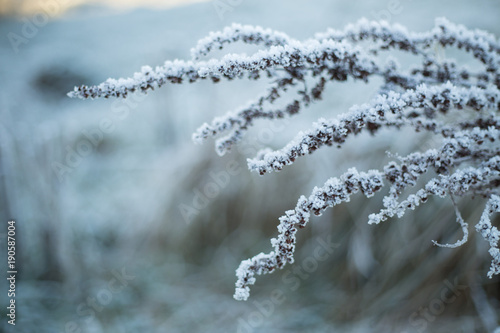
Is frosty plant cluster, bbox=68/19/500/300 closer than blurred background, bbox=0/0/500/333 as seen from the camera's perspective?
Yes

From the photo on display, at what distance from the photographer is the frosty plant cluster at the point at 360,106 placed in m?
0.41

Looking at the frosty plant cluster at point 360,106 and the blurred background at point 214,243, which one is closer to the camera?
the frosty plant cluster at point 360,106

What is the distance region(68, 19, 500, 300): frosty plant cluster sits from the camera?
0.41 metres

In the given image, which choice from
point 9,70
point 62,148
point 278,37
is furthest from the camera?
point 9,70

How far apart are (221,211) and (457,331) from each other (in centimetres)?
82

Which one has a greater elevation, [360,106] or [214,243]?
[214,243]

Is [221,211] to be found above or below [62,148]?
below

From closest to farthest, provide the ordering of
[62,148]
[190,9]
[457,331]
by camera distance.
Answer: [457,331] → [62,148] → [190,9]

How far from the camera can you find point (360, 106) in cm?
45

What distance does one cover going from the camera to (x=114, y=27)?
16.1 feet

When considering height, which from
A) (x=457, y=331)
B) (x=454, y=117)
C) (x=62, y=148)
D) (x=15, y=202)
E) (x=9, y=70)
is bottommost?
(x=457, y=331)

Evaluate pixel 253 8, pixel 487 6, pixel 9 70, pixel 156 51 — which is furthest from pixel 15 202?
pixel 253 8

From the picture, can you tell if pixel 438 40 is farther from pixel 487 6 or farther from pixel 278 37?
pixel 487 6

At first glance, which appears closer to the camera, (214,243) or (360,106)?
(360,106)
